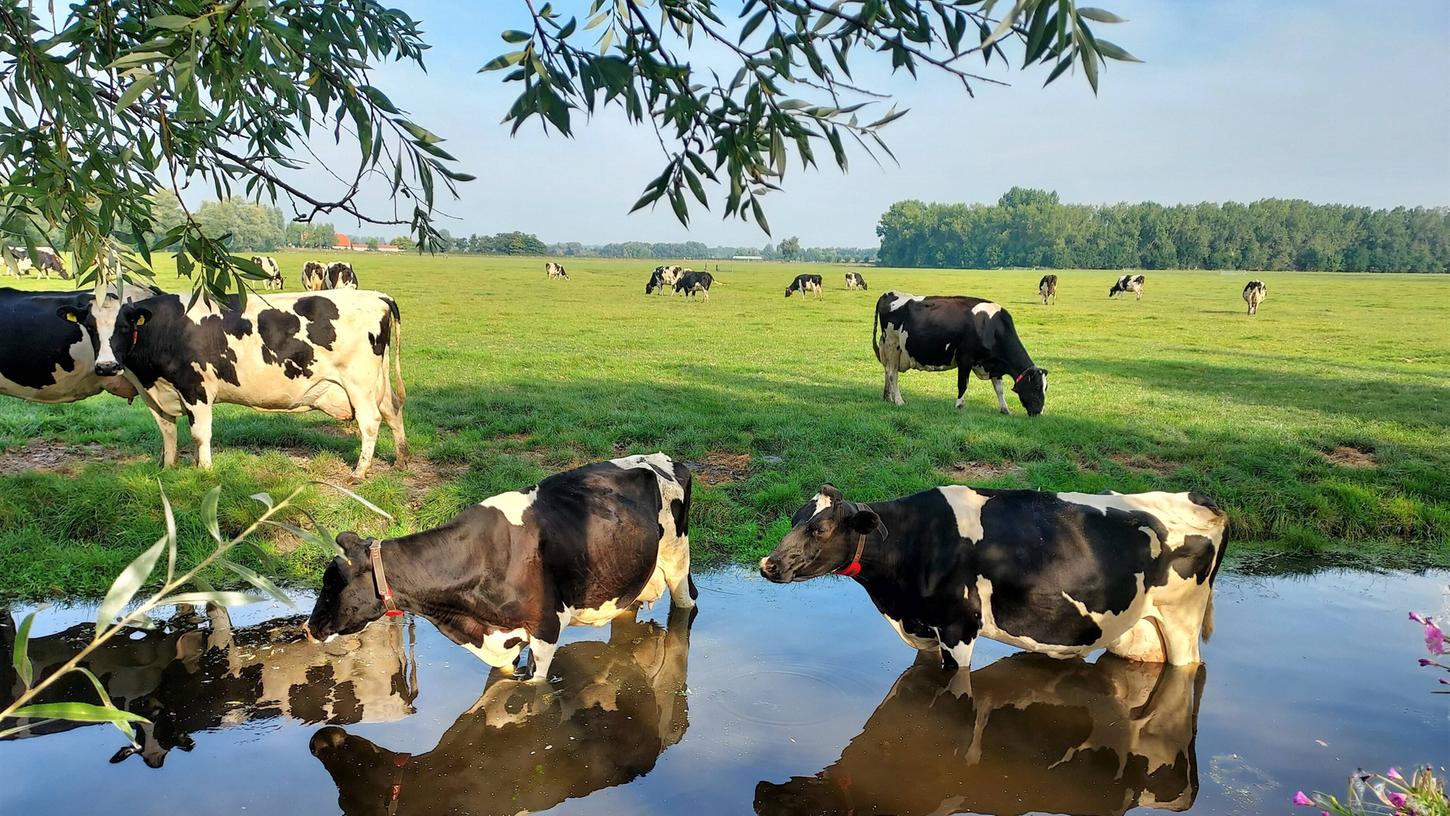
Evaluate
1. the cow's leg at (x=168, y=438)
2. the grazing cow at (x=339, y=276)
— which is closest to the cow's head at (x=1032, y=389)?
the cow's leg at (x=168, y=438)

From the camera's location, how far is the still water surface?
4520 mm

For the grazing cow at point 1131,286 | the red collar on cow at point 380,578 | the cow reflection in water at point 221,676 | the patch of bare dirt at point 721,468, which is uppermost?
the grazing cow at point 1131,286

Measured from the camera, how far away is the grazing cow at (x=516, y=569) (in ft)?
17.2

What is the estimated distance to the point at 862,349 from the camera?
2208 centimetres

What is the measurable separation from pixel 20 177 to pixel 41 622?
4.19 meters

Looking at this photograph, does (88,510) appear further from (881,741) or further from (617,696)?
(881,741)

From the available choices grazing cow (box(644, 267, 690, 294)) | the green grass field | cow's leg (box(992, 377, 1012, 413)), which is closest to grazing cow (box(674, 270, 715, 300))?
grazing cow (box(644, 267, 690, 294))

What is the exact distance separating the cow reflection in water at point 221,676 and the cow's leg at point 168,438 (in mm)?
3178

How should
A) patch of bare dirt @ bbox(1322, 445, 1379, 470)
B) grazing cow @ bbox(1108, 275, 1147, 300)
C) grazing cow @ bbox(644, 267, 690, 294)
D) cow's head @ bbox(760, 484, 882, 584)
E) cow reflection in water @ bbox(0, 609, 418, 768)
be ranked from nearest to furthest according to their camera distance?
cow reflection in water @ bbox(0, 609, 418, 768)
cow's head @ bbox(760, 484, 882, 584)
patch of bare dirt @ bbox(1322, 445, 1379, 470)
grazing cow @ bbox(644, 267, 690, 294)
grazing cow @ bbox(1108, 275, 1147, 300)

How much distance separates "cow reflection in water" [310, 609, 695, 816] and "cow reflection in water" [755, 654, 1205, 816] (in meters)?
0.87

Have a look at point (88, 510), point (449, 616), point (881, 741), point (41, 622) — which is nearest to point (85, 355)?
point (88, 510)

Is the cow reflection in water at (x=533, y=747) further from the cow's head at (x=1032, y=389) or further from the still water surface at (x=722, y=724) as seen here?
the cow's head at (x=1032, y=389)

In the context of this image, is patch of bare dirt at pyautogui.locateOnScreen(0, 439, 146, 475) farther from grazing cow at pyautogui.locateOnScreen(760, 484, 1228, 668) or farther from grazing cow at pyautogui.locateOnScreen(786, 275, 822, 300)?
grazing cow at pyautogui.locateOnScreen(786, 275, 822, 300)

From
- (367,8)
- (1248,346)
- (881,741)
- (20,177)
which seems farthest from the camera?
(1248,346)
